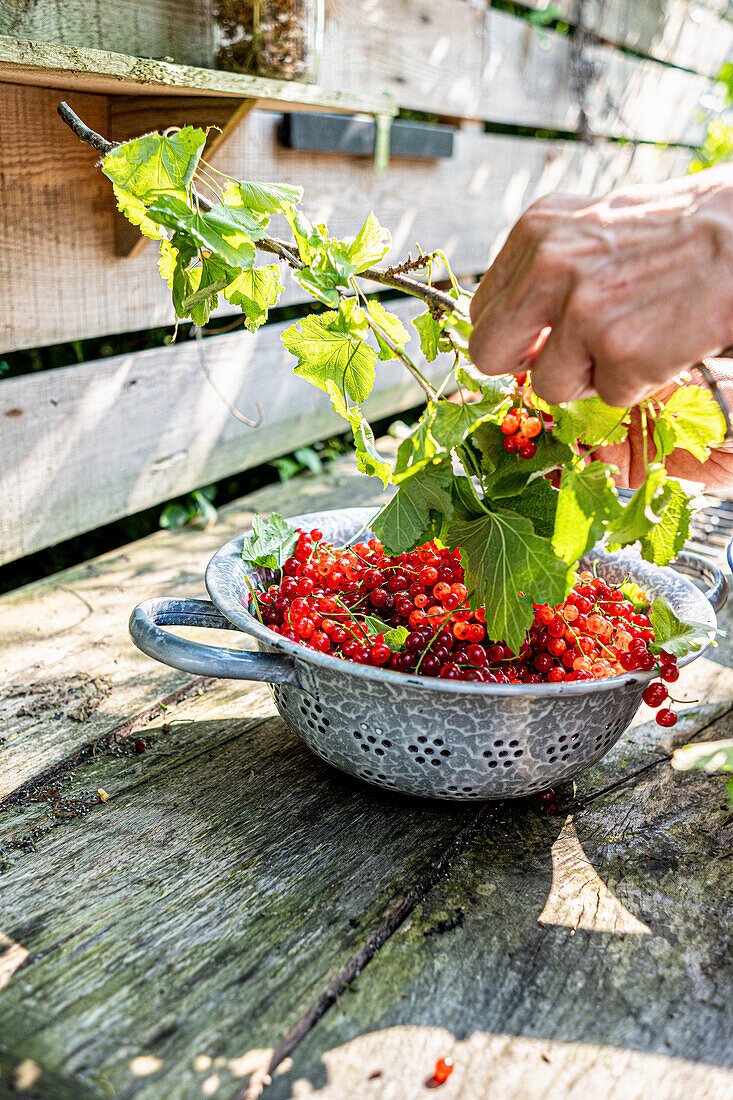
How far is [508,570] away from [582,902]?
0.30 m

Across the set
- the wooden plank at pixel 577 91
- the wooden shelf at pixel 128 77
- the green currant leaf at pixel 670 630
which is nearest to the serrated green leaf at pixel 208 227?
the wooden shelf at pixel 128 77

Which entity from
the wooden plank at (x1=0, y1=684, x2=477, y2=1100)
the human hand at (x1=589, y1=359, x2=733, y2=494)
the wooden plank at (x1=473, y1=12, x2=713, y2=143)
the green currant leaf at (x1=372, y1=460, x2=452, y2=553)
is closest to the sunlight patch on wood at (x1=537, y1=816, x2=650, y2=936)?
the wooden plank at (x1=0, y1=684, x2=477, y2=1100)

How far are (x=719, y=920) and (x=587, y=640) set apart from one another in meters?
0.26

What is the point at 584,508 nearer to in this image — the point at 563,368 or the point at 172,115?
the point at 563,368

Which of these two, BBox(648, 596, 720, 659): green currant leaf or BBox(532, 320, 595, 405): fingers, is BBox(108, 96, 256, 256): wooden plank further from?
BBox(648, 596, 720, 659): green currant leaf

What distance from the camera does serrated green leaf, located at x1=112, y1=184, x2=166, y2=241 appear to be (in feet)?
2.43

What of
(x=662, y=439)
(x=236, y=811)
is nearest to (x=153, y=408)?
(x=236, y=811)

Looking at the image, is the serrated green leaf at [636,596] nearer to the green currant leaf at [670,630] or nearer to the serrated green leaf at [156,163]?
the green currant leaf at [670,630]

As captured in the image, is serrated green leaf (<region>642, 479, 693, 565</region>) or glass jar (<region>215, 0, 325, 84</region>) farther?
glass jar (<region>215, 0, 325, 84</region>)

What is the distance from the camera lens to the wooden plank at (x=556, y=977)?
612mm

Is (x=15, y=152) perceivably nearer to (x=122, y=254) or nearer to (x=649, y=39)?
(x=122, y=254)

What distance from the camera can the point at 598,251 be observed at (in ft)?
2.15

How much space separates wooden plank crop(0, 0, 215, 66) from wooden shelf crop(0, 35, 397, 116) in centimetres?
6

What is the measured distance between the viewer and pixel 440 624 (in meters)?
0.85
